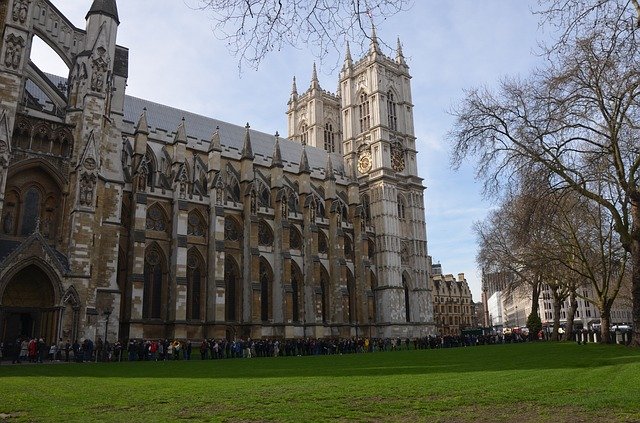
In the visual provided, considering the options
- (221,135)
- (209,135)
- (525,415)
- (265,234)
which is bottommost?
(525,415)

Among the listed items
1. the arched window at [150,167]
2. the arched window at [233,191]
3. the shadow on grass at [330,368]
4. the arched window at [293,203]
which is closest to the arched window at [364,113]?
the arched window at [293,203]

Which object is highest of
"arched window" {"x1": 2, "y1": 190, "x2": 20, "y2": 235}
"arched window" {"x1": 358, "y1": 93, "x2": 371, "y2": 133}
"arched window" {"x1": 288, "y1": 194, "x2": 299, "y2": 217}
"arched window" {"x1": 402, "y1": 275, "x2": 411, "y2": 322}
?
"arched window" {"x1": 358, "y1": 93, "x2": 371, "y2": 133}

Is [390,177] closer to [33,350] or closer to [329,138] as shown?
[329,138]

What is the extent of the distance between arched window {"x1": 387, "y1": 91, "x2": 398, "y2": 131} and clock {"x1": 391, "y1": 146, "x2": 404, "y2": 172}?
232cm

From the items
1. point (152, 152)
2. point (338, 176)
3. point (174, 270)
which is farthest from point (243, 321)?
point (338, 176)

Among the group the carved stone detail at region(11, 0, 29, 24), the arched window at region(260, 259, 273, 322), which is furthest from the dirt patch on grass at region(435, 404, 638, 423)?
the arched window at region(260, 259, 273, 322)

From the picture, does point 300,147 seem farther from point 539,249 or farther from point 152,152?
point 539,249

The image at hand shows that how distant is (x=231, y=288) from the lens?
3806cm

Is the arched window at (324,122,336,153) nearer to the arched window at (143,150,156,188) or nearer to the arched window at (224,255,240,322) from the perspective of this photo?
the arched window at (224,255,240,322)

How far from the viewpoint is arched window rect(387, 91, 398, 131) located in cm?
5245

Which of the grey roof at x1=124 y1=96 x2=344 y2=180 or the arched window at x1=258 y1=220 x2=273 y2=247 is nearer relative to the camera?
the arched window at x1=258 y1=220 x2=273 y2=247

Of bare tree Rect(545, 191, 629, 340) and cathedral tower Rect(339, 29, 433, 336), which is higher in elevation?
cathedral tower Rect(339, 29, 433, 336)

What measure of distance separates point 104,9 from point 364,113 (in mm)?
30487

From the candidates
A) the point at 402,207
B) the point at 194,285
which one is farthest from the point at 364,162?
the point at 194,285
